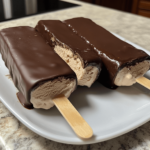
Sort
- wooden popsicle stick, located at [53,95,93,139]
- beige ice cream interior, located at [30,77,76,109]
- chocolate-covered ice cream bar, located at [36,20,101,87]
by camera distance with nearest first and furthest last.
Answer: wooden popsicle stick, located at [53,95,93,139] → beige ice cream interior, located at [30,77,76,109] → chocolate-covered ice cream bar, located at [36,20,101,87]

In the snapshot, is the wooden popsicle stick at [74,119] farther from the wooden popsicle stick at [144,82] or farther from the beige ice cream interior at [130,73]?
the wooden popsicle stick at [144,82]

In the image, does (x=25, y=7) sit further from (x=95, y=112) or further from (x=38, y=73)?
(x=95, y=112)

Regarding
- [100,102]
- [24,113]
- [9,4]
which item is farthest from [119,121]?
[9,4]

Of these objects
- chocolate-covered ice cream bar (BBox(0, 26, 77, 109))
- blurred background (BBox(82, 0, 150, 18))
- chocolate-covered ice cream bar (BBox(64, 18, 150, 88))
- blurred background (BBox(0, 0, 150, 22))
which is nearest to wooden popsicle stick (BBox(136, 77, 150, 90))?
chocolate-covered ice cream bar (BBox(64, 18, 150, 88))

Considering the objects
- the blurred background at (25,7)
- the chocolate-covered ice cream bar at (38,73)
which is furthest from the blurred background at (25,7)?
the chocolate-covered ice cream bar at (38,73)

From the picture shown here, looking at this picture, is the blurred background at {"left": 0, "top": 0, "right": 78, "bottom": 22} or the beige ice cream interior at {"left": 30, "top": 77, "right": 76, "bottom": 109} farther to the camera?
the blurred background at {"left": 0, "top": 0, "right": 78, "bottom": 22}

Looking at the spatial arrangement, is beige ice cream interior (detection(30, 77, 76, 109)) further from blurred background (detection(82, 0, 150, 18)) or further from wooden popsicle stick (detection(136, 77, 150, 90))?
blurred background (detection(82, 0, 150, 18))

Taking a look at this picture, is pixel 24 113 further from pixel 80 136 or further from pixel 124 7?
pixel 124 7

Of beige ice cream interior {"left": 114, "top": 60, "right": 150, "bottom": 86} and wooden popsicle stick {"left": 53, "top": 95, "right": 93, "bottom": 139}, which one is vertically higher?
beige ice cream interior {"left": 114, "top": 60, "right": 150, "bottom": 86}
